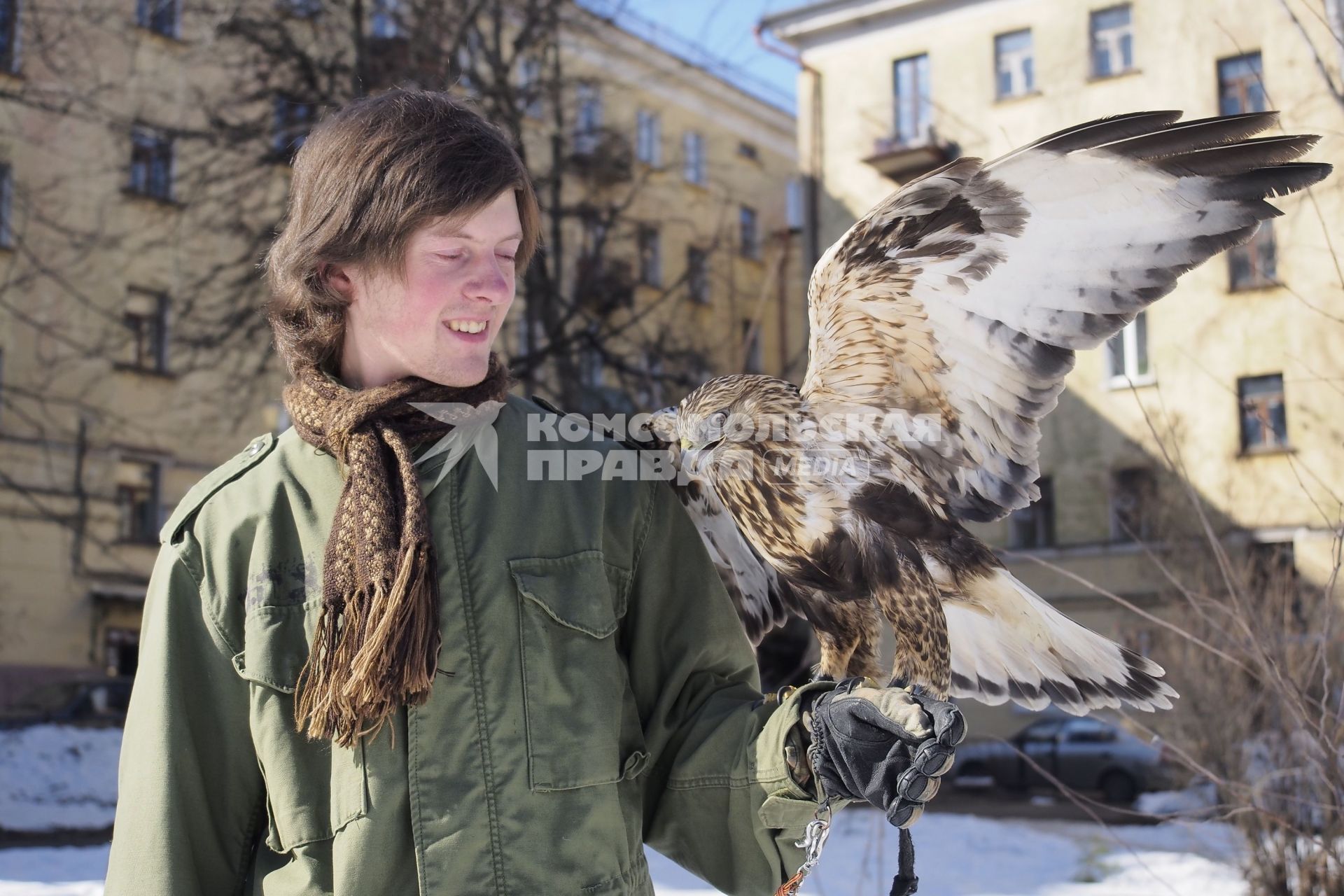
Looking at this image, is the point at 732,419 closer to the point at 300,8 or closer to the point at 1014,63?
the point at 300,8

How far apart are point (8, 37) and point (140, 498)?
6.21 m

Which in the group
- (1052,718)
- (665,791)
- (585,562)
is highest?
(585,562)

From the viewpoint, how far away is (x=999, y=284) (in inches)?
73.1

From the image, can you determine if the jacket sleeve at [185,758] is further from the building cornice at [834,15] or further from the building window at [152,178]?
the building cornice at [834,15]

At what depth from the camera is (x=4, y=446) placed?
15.2 metres

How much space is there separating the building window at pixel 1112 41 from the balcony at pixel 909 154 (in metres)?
2.17

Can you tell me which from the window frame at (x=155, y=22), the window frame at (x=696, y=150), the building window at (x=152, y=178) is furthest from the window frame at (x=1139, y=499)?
the building window at (x=152, y=178)

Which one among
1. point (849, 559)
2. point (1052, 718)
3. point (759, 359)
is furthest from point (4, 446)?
point (849, 559)

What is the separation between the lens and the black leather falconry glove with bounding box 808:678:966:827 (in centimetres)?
140

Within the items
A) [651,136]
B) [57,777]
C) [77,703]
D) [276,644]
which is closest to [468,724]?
[276,644]

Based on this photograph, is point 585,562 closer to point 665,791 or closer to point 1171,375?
point 665,791

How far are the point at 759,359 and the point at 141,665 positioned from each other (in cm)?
1922

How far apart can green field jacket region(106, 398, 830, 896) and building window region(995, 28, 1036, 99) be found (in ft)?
54.4

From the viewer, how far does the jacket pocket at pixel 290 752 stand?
1.68 meters
